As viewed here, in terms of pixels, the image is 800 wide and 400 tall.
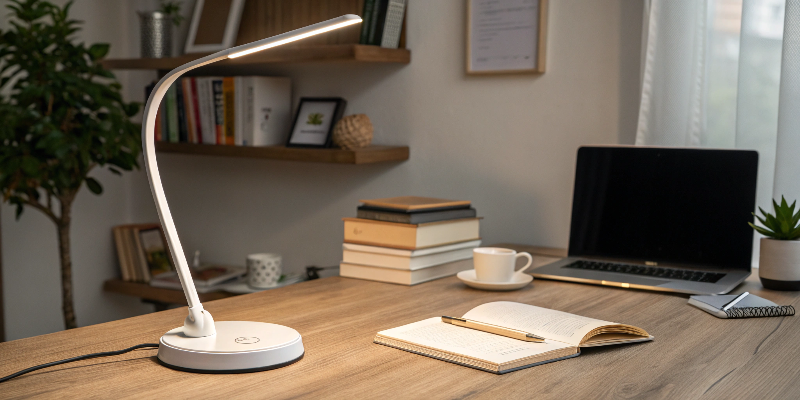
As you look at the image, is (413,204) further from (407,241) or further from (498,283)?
(498,283)

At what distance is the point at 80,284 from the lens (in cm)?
264

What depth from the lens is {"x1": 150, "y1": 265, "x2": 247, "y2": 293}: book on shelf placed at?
2307 millimetres

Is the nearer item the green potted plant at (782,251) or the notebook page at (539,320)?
the notebook page at (539,320)

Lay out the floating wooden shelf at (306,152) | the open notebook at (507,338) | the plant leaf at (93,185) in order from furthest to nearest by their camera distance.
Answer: the plant leaf at (93,185), the floating wooden shelf at (306,152), the open notebook at (507,338)

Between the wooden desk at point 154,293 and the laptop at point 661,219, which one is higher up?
the laptop at point 661,219

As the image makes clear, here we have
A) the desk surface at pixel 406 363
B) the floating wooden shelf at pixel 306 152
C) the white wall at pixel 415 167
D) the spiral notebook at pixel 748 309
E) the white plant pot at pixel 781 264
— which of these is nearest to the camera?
the desk surface at pixel 406 363

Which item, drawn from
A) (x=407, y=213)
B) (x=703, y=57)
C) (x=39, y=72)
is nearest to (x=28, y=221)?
(x=39, y=72)

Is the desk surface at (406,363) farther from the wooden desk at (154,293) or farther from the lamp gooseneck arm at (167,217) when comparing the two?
the wooden desk at (154,293)

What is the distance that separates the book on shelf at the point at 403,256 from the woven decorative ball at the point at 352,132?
0.49 meters

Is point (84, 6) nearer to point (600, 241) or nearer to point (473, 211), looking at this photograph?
point (473, 211)

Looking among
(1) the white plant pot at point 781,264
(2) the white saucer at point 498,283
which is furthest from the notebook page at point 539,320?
(1) the white plant pot at point 781,264

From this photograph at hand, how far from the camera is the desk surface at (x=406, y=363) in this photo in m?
0.81

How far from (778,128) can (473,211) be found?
0.67 metres

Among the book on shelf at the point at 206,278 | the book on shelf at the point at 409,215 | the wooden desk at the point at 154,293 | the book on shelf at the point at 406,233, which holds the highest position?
the book on shelf at the point at 409,215
